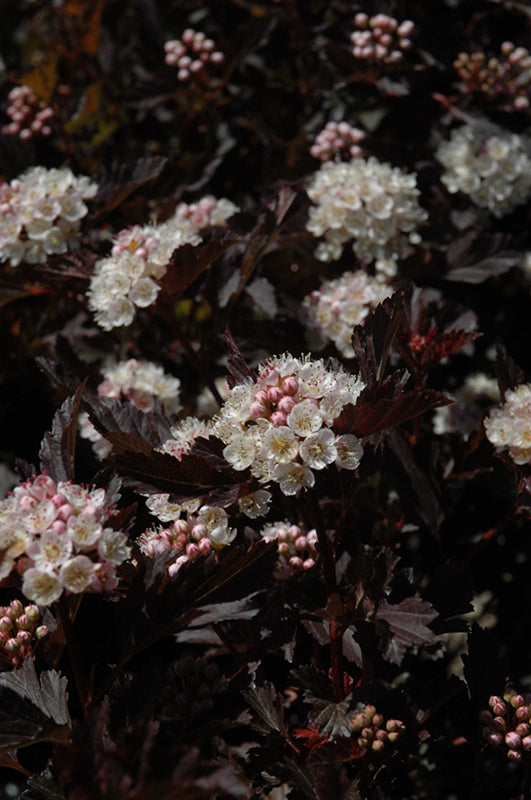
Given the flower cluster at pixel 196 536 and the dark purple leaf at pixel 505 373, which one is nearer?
the flower cluster at pixel 196 536

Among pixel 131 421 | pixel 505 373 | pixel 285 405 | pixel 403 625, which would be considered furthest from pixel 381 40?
pixel 403 625

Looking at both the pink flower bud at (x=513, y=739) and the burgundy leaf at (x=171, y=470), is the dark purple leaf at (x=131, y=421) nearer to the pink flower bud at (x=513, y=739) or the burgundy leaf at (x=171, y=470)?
the burgundy leaf at (x=171, y=470)

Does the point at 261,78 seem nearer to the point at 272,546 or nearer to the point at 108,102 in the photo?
the point at 108,102

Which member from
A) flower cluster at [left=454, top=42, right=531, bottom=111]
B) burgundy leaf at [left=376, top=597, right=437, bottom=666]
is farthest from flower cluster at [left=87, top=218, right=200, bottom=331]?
flower cluster at [left=454, top=42, right=531, bottom=111]

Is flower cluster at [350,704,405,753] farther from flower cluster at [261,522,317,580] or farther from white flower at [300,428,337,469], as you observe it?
white flower at [300,428,337,469]

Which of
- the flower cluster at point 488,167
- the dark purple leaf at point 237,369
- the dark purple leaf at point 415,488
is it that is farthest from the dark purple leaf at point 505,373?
the flower cluster at point 488,167

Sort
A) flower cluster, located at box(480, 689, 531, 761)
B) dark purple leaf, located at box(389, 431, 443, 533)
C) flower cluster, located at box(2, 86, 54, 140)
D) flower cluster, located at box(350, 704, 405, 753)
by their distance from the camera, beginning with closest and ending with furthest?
→ flower cluster, located at box(350, 704, 405, 753), flower cluster, located at box(480, 689, 531, 761), dark purple leaf, located at box(389, 431, 443, 533), flower cluster, located at box(2, 86, 54, 140)

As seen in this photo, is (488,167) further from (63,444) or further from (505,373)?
(63,444)
